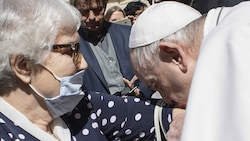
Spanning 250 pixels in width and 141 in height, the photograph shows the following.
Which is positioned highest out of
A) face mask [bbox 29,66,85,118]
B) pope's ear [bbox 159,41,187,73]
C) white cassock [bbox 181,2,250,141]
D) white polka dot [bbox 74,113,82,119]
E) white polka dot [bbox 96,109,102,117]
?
white cassock [bbox 181,2,250,141]

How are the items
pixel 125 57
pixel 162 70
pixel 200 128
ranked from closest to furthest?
pixel 200 128 < pixel 162 70 < pixel 125 57

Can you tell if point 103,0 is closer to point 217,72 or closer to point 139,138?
point 139,138

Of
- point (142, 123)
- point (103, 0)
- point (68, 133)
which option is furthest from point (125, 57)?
point (68, 133)

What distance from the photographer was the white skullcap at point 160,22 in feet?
5.78

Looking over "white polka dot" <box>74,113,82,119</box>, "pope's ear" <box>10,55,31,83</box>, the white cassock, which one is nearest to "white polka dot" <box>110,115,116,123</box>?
"white polka dot" <box>74,113,82,119</box>

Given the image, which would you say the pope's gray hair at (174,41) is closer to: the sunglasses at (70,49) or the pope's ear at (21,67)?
the sunglasses at (70,49)

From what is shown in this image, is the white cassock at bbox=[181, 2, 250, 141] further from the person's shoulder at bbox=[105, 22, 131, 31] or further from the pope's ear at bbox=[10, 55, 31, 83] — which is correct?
the person's shoulder at bbox=[105, 22, 131, 31]

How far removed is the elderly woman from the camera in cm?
195

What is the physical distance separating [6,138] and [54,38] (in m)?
0.39

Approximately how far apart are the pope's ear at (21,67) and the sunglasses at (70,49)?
4.5 inches

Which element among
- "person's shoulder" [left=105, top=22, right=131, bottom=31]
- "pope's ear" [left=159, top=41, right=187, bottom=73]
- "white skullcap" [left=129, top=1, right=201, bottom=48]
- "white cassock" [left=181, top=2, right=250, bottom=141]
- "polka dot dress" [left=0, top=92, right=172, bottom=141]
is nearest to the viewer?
"white cassock" [left=181, top=2, right=250, bottom=141]

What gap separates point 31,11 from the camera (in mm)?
1955

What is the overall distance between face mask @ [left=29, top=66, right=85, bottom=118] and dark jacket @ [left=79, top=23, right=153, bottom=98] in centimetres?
78

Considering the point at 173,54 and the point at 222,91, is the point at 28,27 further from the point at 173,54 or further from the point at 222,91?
the point at 222,91
